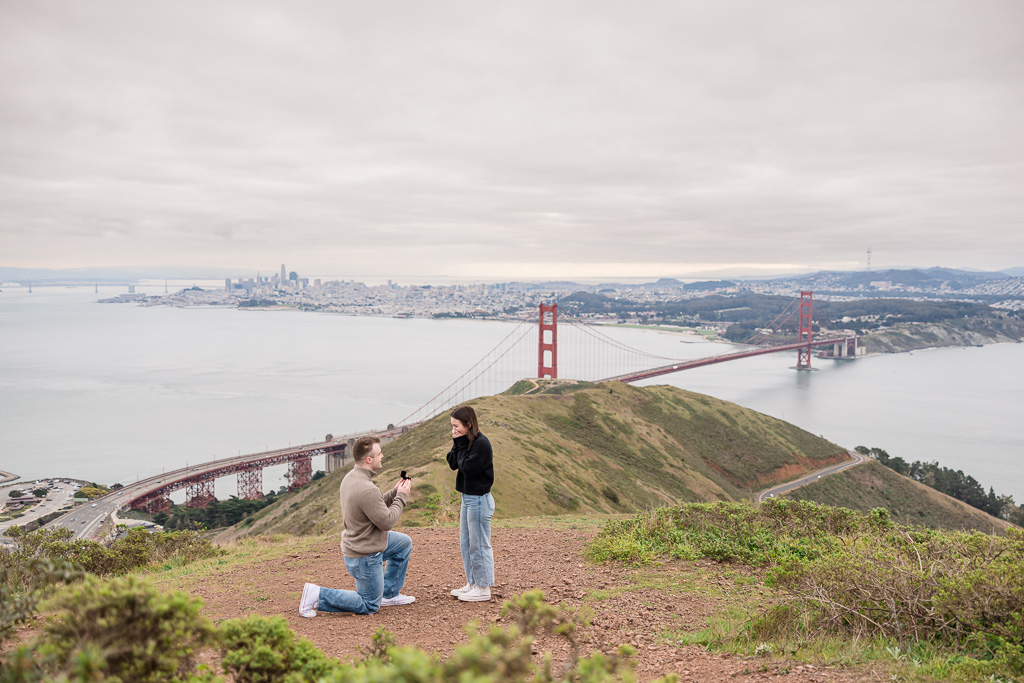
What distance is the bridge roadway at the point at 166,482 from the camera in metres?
30.2

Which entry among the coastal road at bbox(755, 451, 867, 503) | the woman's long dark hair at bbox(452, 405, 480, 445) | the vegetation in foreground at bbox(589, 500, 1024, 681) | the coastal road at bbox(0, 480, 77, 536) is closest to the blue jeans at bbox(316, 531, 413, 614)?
the woman's long dark hair at bbox(452, 405, 480, 445)

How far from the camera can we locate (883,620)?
148 inches

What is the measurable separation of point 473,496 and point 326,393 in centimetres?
6563

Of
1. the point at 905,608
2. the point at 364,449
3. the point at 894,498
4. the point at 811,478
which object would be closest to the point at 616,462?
the point at 811,478

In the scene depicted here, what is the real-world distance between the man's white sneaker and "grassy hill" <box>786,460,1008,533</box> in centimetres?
2988

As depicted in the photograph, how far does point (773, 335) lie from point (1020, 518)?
3549 inches

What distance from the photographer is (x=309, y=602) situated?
4.07 m

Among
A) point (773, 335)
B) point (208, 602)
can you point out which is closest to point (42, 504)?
point (208, 602)

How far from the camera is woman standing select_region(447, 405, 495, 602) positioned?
4266 millimetres

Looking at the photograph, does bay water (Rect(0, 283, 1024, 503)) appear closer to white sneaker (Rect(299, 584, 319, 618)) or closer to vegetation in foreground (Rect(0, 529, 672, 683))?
white sneaker (Rect(299, 584, 319, 618))

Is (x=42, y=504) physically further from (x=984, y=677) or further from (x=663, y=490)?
(x=984, y=677)

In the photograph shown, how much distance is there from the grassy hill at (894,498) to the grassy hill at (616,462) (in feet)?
0.27

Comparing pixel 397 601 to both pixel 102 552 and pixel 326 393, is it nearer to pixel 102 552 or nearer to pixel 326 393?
pixel 102 552

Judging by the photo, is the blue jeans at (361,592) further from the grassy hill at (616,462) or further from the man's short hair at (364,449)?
the grassy hill at (616,462)
